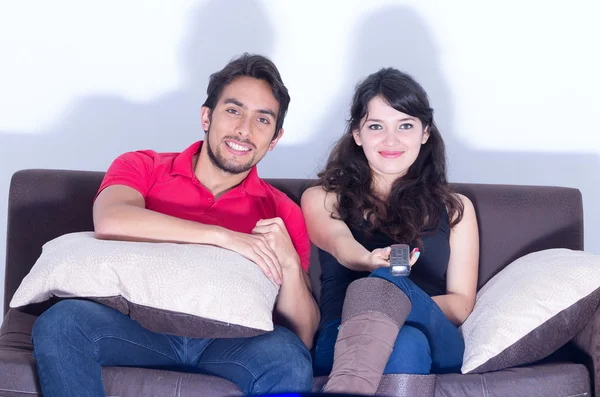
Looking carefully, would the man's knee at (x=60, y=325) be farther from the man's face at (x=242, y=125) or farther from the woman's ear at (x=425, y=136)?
the woman's ear at (x=425, y=136)

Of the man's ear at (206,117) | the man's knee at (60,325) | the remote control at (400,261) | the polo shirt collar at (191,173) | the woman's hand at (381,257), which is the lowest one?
the man's knee at (60,325)

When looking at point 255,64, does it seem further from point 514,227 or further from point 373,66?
point 514,227

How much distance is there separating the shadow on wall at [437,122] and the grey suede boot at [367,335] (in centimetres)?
110

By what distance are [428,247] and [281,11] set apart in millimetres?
1137

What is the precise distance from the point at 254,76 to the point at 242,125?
0.59 ft

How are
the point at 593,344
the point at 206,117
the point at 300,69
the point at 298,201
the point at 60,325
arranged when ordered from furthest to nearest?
1. the point at 300,69
2. the point at 298,201
3. the point at 206,117
4. the point at 593,344
5. the point at 60,325

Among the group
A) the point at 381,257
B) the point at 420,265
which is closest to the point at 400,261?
the point at 381,257

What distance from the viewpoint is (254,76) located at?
Result: 232 centimetres

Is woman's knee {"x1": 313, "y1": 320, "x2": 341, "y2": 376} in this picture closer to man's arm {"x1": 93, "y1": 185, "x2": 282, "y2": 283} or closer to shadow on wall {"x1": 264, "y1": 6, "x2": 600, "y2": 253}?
man's arm {"x1": 93, "y1": 185, "x2": 282, "y2": 283}

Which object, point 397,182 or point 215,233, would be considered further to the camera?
point 397,182

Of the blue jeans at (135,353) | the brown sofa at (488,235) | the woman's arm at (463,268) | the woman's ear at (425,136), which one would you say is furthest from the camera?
the woman's ear at (425,136)

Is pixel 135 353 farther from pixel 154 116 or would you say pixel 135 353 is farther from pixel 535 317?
pixel 154 116

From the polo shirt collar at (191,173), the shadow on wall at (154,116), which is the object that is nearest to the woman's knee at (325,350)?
the polo shirt collar at (191,173)

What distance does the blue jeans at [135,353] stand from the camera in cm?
165
